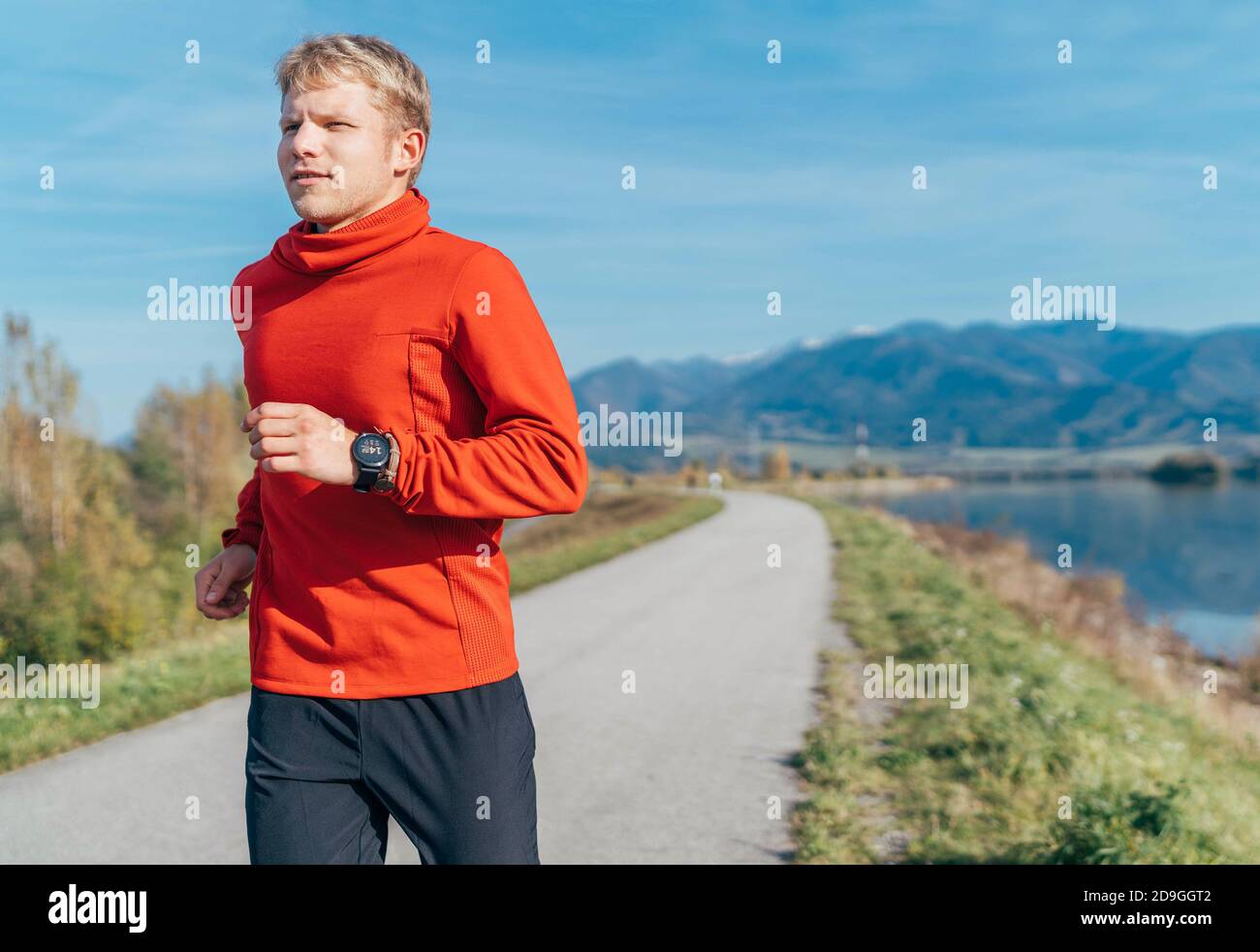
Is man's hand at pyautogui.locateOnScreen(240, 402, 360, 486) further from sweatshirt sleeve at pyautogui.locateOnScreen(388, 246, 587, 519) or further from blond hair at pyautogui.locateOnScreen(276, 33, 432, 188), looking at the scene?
blond hair at pyautogui.locateOnScreen(276, 33, 432, 188)

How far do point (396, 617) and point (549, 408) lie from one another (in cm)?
45

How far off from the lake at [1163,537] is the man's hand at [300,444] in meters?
16.2

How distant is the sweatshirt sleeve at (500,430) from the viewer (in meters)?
1.64

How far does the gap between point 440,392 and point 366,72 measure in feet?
1.90

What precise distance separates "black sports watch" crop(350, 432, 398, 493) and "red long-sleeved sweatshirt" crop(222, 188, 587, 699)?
0.06 feet

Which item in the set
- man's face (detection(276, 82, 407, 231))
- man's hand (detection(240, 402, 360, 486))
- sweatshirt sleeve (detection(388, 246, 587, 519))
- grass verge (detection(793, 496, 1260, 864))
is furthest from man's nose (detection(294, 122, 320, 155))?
grass verge (detection(793, 496, 1260, 864))

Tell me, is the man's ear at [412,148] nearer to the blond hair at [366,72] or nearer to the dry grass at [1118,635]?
the blond hair at [366,72]

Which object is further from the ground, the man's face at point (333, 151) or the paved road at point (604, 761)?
the man's face at point (333, 151)

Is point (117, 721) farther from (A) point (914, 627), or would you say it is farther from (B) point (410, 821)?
(A) point (914, 627)

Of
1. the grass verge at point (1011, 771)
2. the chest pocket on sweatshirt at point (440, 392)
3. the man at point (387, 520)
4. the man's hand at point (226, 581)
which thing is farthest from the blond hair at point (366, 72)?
the grass verge at point (1011, 771)

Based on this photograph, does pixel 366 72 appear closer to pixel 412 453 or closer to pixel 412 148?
pixel 412 148

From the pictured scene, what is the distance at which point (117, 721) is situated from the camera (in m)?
5.57

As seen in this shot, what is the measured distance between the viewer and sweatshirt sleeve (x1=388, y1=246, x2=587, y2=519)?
1.64 meters
